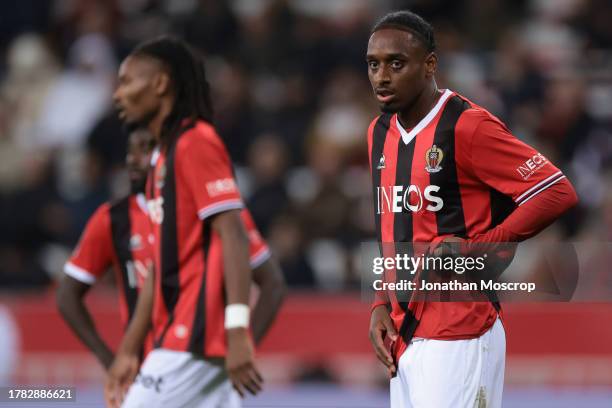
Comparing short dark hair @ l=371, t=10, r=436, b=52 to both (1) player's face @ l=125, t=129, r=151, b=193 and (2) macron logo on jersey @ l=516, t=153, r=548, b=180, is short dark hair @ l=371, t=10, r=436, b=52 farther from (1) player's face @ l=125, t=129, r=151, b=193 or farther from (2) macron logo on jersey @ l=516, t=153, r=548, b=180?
(1) player's face @ l=125, t=129, r=151, b=193

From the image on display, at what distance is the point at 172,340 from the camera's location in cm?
468

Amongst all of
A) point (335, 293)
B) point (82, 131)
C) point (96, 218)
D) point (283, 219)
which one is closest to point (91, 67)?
point (82, 131)

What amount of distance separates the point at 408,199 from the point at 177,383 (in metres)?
1.07

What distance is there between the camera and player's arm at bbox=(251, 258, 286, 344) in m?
5.41

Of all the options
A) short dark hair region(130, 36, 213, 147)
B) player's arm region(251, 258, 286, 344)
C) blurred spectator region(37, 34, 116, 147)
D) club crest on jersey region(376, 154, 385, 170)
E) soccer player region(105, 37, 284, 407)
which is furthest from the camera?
blurred spectator region(37, 34, 116, 147)

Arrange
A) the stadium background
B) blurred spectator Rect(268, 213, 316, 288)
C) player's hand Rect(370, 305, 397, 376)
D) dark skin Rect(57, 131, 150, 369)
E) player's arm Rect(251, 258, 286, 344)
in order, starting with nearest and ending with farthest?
player's hand Rect(370, 305, 397, 376), player's arm Rect(251, 258, 286, 344), dark skin Rect(57, 131, 150, 369), the stadium background, blurred spectator Rect(268, 213, 316, 288)

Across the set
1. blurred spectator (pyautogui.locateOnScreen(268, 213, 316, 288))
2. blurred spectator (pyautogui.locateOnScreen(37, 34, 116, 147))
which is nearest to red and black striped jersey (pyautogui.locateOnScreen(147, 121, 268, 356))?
blurred spectator (pyautogui.locateOnScreen(268, 213, 316, 288))

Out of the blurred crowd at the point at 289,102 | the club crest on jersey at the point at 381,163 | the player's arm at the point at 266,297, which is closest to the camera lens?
the club crest on jersey at the point at 381,163

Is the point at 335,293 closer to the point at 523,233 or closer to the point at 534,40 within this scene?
the point at 534,40

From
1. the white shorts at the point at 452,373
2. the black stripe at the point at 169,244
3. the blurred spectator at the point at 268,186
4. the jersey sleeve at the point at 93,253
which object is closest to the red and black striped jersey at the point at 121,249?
the jersey sleeve at the point at 93,253

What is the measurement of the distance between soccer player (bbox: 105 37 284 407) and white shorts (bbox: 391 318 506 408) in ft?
1.85

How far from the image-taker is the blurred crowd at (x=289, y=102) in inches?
406

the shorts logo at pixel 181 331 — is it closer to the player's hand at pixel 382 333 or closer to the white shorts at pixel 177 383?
the white shorts at pixel 177 383

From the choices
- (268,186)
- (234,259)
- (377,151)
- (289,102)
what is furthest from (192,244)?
(289,102)
